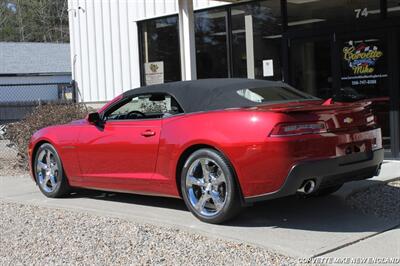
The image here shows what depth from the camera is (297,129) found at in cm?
539

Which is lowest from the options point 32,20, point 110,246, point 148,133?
point 110,246

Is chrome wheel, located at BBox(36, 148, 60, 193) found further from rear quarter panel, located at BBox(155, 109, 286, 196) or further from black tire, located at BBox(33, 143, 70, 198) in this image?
rear quarter panel, located at BBox(155, 109, 286, 196)

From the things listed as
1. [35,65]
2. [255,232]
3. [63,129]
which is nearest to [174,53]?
[63,129]

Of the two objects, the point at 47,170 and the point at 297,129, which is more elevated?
the point at 297,129

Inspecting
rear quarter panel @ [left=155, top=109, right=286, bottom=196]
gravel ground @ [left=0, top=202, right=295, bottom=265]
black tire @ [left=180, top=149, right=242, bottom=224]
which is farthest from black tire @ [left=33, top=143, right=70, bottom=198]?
black tire @ [left=180, top=149, right=242, bottom=224]

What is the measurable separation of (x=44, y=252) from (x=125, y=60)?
9513 millimetres

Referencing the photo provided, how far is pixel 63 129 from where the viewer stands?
752cm

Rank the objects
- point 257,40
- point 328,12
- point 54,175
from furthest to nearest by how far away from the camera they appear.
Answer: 1. point 257,40
2. point 328,12
3. point 54,175

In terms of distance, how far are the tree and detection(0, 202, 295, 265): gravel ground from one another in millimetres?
56175

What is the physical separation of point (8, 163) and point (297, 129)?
7996mm

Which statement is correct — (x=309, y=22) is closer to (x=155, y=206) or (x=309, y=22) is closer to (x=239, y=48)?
(x=239, y=48)

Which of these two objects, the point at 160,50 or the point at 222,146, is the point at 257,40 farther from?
the point at 222,146

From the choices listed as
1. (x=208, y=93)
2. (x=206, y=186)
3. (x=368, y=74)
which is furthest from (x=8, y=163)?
(x=368, y=74)

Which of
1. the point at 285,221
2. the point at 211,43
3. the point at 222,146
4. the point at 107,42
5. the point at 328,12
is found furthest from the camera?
the point at 107,42
